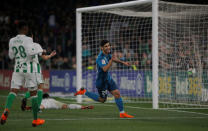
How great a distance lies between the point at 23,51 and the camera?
8.13 meters

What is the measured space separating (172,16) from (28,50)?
255 inches

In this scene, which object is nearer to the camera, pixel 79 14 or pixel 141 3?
pixel 141 3

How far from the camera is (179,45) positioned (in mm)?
13758

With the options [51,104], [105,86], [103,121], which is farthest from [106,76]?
[51,104]

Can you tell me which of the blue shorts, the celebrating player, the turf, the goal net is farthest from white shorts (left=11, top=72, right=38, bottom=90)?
the goal net

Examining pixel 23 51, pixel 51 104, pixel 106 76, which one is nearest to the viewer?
pixel 23 51

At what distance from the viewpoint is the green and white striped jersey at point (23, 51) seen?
8109 millimetres

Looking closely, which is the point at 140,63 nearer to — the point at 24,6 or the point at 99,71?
the point at 99,71

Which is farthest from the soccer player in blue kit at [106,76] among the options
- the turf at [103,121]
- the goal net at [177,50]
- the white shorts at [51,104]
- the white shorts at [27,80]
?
the goal net at [177,50]

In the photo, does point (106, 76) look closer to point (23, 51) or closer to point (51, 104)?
point (51, 104)

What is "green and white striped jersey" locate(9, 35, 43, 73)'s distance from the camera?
8.11 metres

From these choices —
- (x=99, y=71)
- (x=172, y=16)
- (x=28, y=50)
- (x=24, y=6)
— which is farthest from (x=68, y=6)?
(x=28, y=50)

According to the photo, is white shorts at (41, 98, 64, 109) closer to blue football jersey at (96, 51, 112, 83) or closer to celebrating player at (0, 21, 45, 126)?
blue football jersey at (96, 51, 112, 83)

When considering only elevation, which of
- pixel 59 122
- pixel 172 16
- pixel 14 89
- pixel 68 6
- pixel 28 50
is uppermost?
pixel 68 6
